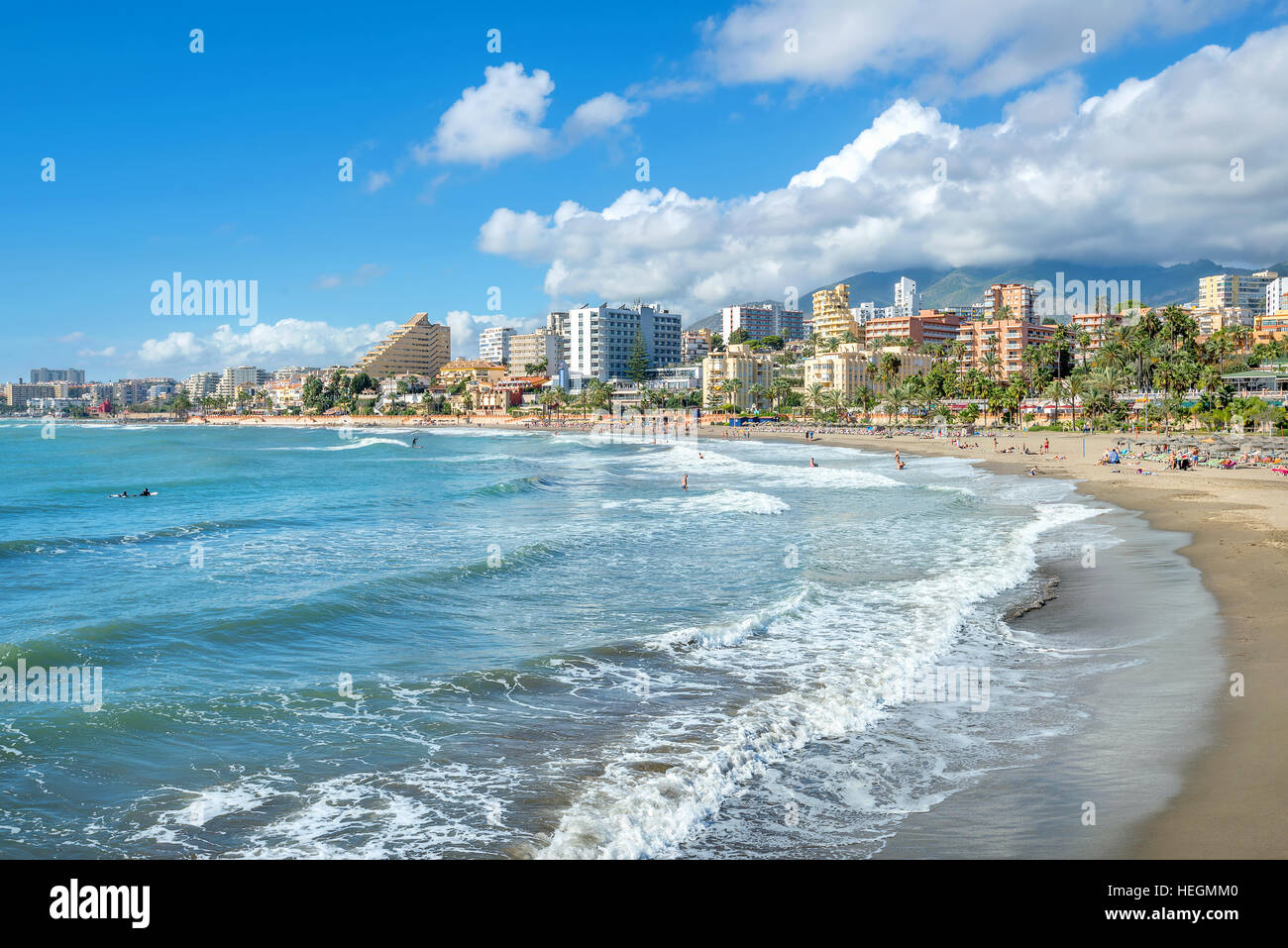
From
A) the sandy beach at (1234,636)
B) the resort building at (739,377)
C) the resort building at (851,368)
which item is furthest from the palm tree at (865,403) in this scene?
the sandy beach at (1234,636)

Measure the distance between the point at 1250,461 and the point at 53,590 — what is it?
52.0 m

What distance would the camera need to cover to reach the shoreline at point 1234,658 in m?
6.81

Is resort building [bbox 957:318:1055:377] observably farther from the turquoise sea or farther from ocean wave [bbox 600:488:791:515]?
the turquoise sea

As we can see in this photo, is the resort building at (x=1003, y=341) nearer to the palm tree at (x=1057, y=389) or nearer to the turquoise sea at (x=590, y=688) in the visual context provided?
the palm tree at (x=1057, y=389)

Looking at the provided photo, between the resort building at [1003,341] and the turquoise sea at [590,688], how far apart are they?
13527 cm

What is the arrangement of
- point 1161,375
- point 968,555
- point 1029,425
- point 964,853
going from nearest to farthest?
point 964,853 < point 968,555 < point 1161,375 < point 1029,425

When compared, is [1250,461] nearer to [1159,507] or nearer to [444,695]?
[1159,507]

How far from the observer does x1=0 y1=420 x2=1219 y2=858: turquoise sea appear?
295 inches

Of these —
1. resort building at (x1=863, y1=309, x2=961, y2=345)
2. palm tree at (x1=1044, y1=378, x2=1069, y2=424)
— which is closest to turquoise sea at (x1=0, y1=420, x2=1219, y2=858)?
palm tree at (x1=1044, y1=378, x2=1069, y2=424)

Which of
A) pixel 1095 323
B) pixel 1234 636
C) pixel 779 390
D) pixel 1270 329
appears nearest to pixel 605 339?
pixel 779 390

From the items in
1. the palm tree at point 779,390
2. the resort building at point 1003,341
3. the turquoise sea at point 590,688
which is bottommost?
the turquoise sea at point 590,688

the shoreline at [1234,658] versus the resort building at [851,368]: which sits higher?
the resort building at [851,368]

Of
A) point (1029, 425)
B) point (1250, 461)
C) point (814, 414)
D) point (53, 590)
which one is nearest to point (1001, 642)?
point (53, 590)
